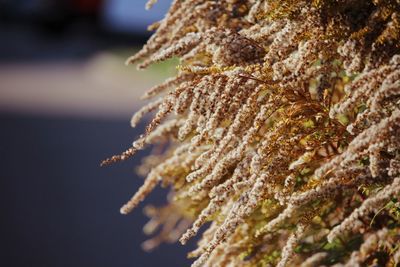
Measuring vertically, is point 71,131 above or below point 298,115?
above

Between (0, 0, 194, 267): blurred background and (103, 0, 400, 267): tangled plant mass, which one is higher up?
(0, 0, 194, 267): blurred background

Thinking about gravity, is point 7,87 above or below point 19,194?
above

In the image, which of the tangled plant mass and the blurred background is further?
the blurred background

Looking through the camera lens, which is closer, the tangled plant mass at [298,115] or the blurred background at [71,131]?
the tangled plant mass at [298,115]

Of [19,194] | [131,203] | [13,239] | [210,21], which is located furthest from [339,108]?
[19,194]

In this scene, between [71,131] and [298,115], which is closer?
[298,115]

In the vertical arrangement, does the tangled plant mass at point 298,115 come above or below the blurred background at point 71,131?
below

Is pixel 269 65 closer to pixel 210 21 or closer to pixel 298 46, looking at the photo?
pixel 298 46

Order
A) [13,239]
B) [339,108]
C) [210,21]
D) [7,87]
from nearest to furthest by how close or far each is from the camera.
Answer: [339,108]
[210,21]
[13,239]
[7,87]
